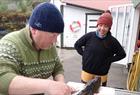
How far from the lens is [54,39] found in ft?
6.47

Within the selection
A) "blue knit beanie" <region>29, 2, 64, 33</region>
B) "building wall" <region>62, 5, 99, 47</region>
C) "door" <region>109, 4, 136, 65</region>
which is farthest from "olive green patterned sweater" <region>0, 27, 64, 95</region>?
"building wall" <region>62, 5, 99, 47</region>

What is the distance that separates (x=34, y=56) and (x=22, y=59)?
5.7 inches

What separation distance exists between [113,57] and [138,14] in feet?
10.7

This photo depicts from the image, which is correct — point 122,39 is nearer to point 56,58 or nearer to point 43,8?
point 56,58

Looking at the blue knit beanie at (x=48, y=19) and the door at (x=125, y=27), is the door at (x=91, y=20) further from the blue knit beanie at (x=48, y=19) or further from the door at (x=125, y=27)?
the blue knit beanie at (x=48, y=19)

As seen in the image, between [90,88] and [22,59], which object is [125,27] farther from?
[22,59]

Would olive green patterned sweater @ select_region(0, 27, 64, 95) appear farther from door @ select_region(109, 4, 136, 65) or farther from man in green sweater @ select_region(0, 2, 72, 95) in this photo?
door @ select_region(109, 4, 136, 65)

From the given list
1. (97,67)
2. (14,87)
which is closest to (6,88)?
(14,87)

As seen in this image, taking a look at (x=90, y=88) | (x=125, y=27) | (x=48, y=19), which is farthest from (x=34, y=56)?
(x=125, y=27)

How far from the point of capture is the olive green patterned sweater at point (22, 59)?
173 centimetres

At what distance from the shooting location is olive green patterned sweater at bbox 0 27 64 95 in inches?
68.0

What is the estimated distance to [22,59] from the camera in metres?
2.06

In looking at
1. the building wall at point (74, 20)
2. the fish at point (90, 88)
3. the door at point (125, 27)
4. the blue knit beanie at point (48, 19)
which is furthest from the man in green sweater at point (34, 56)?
the building wall at point (74, 20)

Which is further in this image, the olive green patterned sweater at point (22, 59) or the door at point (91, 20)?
the door at point (91, 20)
